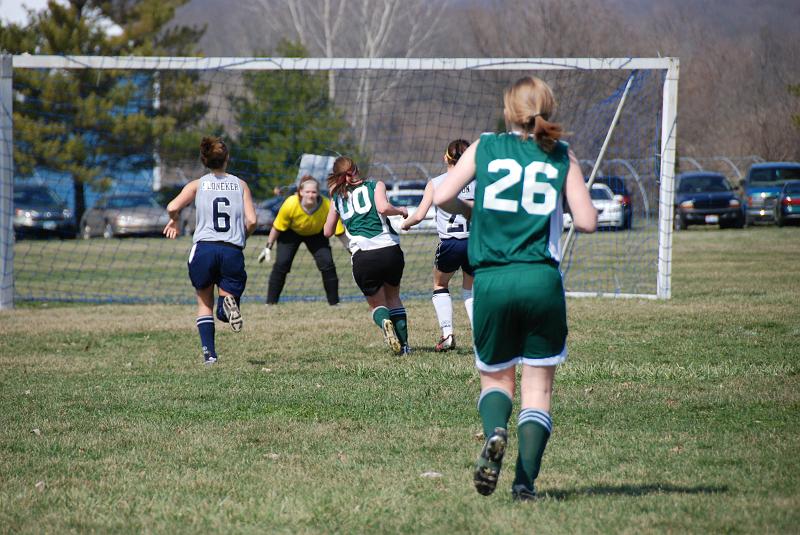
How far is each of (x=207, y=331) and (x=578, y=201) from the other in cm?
529

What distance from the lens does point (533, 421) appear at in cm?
448

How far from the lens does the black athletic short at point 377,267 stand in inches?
362

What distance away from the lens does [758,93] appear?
148 ft

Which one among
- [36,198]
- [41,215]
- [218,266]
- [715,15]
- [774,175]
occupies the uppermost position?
[715,15]

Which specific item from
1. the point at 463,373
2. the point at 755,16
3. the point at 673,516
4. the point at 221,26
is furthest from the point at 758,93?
the point at 221,26

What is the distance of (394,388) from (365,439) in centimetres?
161

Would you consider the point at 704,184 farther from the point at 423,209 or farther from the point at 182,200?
the point at 182,200

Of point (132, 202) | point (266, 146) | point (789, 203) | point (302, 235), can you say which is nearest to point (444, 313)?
point (302, 235)

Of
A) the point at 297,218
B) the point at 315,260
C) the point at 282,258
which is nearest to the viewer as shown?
the point at 297,218

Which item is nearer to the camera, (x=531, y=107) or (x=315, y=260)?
(x=531, y=107)

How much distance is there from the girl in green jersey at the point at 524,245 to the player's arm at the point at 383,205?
4379mm

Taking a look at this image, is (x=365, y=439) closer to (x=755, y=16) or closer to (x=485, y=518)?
(x=485, y=518)

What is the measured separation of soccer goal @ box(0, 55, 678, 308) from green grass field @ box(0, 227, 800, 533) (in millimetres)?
1800

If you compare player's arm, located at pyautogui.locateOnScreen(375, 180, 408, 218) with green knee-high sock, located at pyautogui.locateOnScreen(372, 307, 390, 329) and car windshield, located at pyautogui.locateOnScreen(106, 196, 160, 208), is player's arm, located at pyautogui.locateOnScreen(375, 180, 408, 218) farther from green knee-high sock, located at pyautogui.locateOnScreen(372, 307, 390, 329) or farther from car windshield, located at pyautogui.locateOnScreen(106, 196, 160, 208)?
car windshield, located at pyautogui.locateOnScreen(106, 196, 160, 208)
